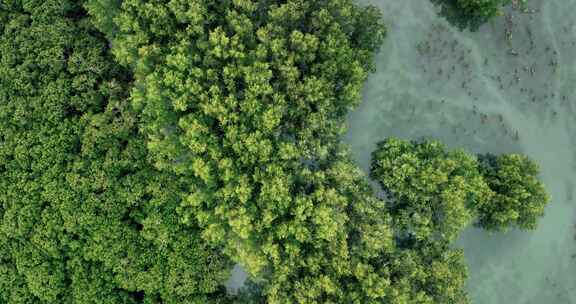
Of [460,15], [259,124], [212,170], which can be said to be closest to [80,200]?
[212,170]

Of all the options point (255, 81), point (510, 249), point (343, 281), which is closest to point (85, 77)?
point (255, 81)

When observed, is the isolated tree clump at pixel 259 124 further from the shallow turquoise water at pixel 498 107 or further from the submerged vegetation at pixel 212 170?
the shallow turquoise water at pixel 498 107

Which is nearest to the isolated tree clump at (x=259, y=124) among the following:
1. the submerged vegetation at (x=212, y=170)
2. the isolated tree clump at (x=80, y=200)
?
the submerged vegetation at (x=212, y=170)

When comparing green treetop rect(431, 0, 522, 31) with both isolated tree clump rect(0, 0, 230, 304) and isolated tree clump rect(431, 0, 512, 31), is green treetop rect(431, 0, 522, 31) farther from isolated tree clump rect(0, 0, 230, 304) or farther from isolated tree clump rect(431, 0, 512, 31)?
isolated tree clump rect(0, 0, 230, 304)

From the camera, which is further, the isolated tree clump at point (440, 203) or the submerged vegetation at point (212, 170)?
the isolated tree clump at point (440, 203)

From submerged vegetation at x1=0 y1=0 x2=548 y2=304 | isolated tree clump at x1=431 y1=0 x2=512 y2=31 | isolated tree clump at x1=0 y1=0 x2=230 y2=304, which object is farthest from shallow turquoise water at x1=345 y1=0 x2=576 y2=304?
isolated tree clump at x1=0 y1=0 x2=230 y2=304

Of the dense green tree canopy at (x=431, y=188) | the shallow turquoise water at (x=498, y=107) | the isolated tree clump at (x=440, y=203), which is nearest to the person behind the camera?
the isolated tree clump at (x=440, y=203)
